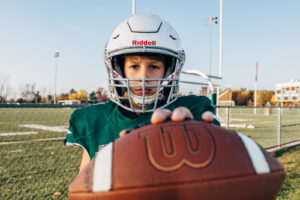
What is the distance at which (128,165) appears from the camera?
0.80 meters

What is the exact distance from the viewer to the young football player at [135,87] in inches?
54.2

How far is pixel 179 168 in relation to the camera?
2.52ft

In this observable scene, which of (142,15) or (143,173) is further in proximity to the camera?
(142,15)

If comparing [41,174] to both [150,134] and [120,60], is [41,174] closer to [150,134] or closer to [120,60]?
[120,60]

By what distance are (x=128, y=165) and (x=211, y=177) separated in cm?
26

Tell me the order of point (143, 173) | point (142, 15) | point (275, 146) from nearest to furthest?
point (143, 173)
point (142, 15)
point (275, 146)

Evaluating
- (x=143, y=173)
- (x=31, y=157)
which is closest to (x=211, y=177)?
(x=143, y=173)

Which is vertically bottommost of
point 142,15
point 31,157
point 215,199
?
point 31,157

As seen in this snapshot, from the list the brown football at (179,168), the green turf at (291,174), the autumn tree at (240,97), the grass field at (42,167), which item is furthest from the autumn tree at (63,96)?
the brown football at (179,168)

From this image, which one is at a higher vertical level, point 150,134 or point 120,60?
point 120,60

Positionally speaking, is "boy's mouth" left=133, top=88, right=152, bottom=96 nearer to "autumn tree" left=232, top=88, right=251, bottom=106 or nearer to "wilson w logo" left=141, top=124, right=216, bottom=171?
"wilson w logo" left=141, top=124, right=216, bottom=171

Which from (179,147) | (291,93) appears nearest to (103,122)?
(179,147)

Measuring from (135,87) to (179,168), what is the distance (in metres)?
0.72

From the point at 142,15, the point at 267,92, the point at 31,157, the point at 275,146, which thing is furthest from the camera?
the point at 267,92
